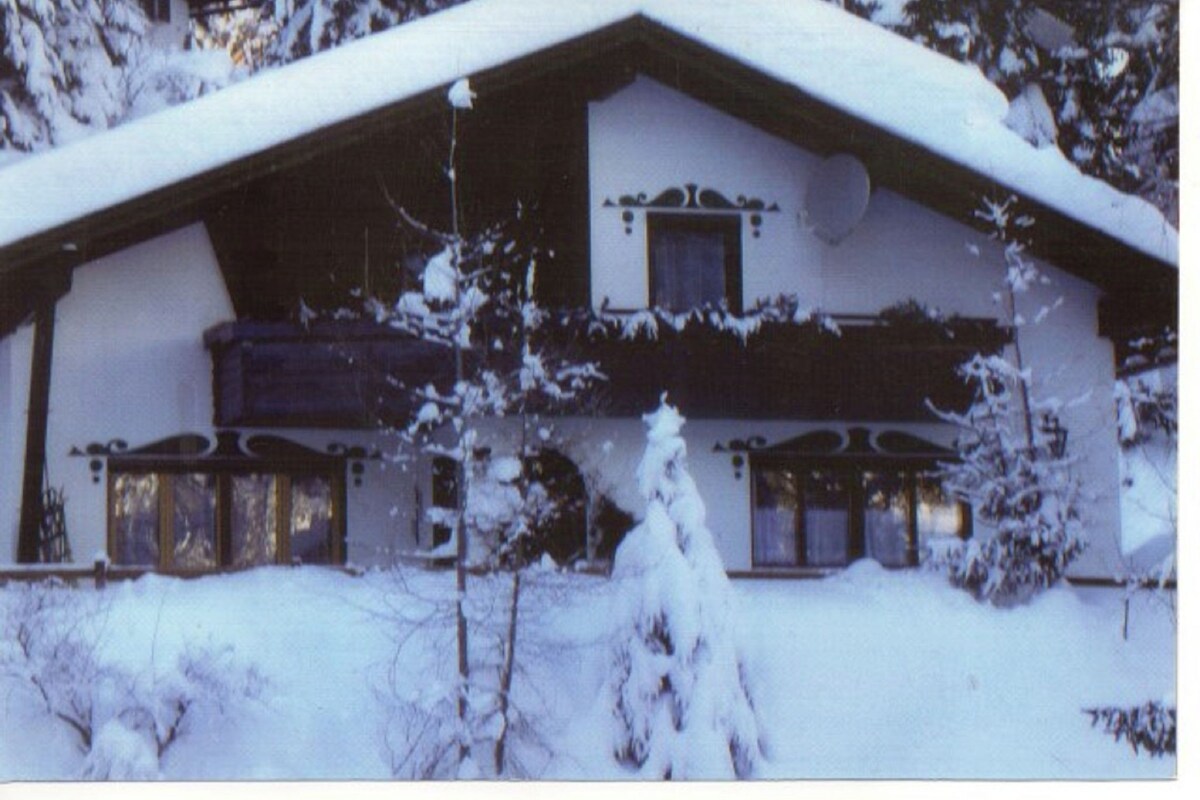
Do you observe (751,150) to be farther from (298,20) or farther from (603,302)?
(298,20)

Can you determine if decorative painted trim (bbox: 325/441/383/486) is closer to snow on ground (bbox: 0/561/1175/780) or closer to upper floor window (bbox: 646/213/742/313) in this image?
snow on ground (bbox: 0/561/1175/780)

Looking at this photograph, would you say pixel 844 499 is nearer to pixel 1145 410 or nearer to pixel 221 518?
pixel 1145 410

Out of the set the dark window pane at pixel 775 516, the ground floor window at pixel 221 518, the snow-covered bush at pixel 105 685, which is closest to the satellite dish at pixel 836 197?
the dark window pane at pixel 775 516

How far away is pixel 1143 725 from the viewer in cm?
805

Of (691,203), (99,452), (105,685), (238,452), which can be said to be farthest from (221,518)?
(691,203)

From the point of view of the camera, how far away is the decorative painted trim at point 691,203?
9602 mm

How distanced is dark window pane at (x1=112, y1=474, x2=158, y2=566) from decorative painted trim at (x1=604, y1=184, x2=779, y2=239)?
2.52 meters

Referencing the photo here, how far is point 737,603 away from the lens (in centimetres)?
828

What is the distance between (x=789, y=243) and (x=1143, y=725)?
113 inches

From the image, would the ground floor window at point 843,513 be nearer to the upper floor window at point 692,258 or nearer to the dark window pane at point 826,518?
the dark window pane at point 826,518

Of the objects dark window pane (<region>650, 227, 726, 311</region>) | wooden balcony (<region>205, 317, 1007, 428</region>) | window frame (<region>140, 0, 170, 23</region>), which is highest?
window frame (<region>140, 0, 170, 23</region>)

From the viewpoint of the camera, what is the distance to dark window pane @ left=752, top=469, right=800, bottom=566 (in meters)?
9.12

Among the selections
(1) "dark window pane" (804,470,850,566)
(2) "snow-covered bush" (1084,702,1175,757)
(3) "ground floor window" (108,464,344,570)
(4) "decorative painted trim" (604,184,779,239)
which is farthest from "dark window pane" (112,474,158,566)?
(2) "snow-covered bush" (1084,702,1175,757)

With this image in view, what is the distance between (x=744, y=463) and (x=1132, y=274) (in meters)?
1.95
